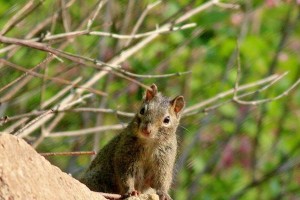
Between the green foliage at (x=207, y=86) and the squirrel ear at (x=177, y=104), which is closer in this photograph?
the squirrel ear at (x=177, y=104)

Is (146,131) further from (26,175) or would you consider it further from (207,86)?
(207,86)

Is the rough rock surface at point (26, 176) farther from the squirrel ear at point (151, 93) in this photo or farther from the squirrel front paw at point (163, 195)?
the squirrel ear at point (151, 93)

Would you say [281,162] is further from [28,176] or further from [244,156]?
[28,176]

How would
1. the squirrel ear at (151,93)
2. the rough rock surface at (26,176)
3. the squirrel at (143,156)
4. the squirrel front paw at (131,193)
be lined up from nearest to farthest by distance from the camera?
the rough rock surface at (26,176) < the squirrel front paw at (131,193) < the squirrel at (143,156) < the squirrel ear at (151,93)

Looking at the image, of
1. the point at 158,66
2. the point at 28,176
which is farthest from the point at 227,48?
the point at 28,176

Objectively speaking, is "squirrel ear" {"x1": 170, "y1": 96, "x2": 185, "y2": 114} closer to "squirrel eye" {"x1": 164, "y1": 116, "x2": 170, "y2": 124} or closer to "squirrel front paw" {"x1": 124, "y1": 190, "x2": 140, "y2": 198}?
"squirrel eye" {"x1": 164, "y1": 116, "x2": 170, "y2": 124}

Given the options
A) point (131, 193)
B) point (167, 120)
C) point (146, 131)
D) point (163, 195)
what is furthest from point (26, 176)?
point (167, 120)

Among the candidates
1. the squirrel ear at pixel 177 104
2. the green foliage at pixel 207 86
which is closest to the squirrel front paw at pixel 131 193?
the squirrel ear at pixel 177 104
